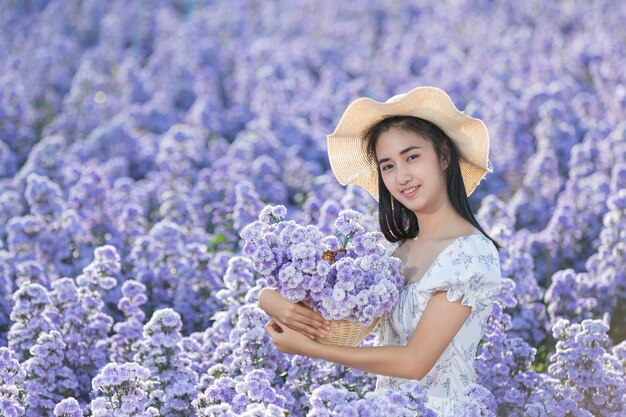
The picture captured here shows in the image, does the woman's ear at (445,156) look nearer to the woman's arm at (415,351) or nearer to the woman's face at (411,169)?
the woman's face at (411,169)

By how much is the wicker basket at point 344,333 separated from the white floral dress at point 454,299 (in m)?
0.21

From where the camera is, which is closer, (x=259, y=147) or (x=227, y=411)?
(x=227, y=411)

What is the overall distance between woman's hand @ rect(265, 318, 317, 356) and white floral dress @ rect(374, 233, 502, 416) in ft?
1.32

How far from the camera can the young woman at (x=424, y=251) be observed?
3.27 meters

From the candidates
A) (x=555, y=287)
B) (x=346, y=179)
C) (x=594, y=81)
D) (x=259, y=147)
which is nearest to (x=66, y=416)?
(x=346, y=179)

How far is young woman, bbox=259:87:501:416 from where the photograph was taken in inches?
129

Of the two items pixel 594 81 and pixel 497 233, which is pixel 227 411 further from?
pixel 594 81

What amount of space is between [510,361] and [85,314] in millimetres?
2030

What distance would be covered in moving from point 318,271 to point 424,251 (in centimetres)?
64

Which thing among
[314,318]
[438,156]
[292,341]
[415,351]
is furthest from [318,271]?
[438,156]

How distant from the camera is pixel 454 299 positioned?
3281mm

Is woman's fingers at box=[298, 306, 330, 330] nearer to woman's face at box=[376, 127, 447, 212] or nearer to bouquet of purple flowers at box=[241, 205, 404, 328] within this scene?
bouquet of purple flowers at box=[241, 205, 404, 328]

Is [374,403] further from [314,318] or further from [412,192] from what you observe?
[412,192]

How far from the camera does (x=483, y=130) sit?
11.9 feet
